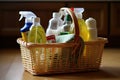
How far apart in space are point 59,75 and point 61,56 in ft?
0.30

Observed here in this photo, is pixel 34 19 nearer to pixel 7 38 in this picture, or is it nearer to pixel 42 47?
pixel 42 47

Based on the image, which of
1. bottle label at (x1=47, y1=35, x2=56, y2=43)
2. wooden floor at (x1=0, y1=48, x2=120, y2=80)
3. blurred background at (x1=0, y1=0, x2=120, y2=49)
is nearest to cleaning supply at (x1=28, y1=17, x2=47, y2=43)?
bottle label at (x1=47, y1=35, x2=56, y2=43)

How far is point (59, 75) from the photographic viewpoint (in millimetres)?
1248

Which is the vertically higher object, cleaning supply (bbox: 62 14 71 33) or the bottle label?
cleaning supply (bbox: 62 14 71 33)

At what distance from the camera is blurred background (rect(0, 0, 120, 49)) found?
2.02 meters

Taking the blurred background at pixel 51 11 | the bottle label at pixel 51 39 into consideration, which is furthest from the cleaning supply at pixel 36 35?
the blurred background at pixel 51 11

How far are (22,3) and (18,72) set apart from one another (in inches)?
32.0

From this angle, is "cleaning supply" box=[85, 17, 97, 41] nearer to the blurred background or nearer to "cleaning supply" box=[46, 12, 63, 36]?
"cleaning supply" box=[46, 12, 63, 36]

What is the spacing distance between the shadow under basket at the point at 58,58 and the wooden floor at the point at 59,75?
0.03 meters

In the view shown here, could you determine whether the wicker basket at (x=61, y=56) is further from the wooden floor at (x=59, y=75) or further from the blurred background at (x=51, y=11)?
the blurred background at (x=51, y=11)

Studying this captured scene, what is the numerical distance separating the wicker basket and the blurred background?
0.78m

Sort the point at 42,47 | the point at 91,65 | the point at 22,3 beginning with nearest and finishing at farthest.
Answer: the point at 42,47 → the point at 91,65 → the point at 22,3

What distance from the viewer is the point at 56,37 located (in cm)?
126

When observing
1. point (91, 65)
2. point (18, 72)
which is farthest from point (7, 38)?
point (91, 65)
